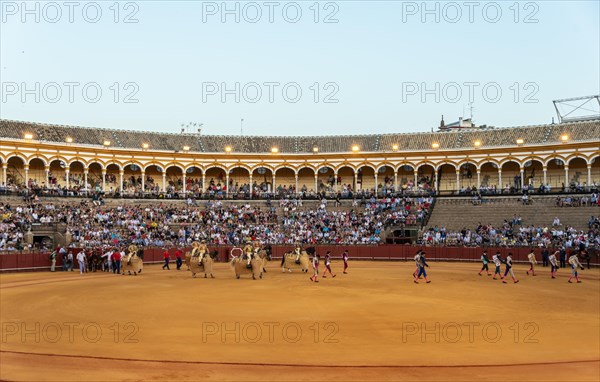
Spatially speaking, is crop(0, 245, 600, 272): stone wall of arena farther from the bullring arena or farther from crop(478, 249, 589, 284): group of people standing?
crop(478, 249, 589, 284): group of people standing

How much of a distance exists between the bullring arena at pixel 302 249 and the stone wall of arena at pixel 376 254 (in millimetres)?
105

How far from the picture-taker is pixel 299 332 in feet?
44.1

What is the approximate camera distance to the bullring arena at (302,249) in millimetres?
11133

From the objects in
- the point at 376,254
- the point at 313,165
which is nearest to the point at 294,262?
the point at 376,254

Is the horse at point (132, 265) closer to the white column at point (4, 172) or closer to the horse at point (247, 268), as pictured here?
the horse at point (247, 268)

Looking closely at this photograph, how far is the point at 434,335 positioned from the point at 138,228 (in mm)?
36287

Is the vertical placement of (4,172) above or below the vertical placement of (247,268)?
above

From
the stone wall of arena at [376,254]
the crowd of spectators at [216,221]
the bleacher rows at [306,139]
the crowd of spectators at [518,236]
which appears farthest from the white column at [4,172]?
the crowd of spectators at [518,236]

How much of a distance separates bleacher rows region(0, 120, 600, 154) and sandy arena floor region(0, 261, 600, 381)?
35.7m

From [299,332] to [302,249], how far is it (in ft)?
69.5

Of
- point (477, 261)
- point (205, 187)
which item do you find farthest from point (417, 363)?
point (205, 187)

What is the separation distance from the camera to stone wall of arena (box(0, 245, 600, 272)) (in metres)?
32.0

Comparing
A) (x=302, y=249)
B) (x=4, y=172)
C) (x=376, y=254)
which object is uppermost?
(x=4, y=172)

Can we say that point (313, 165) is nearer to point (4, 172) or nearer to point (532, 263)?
point (4, 172)
